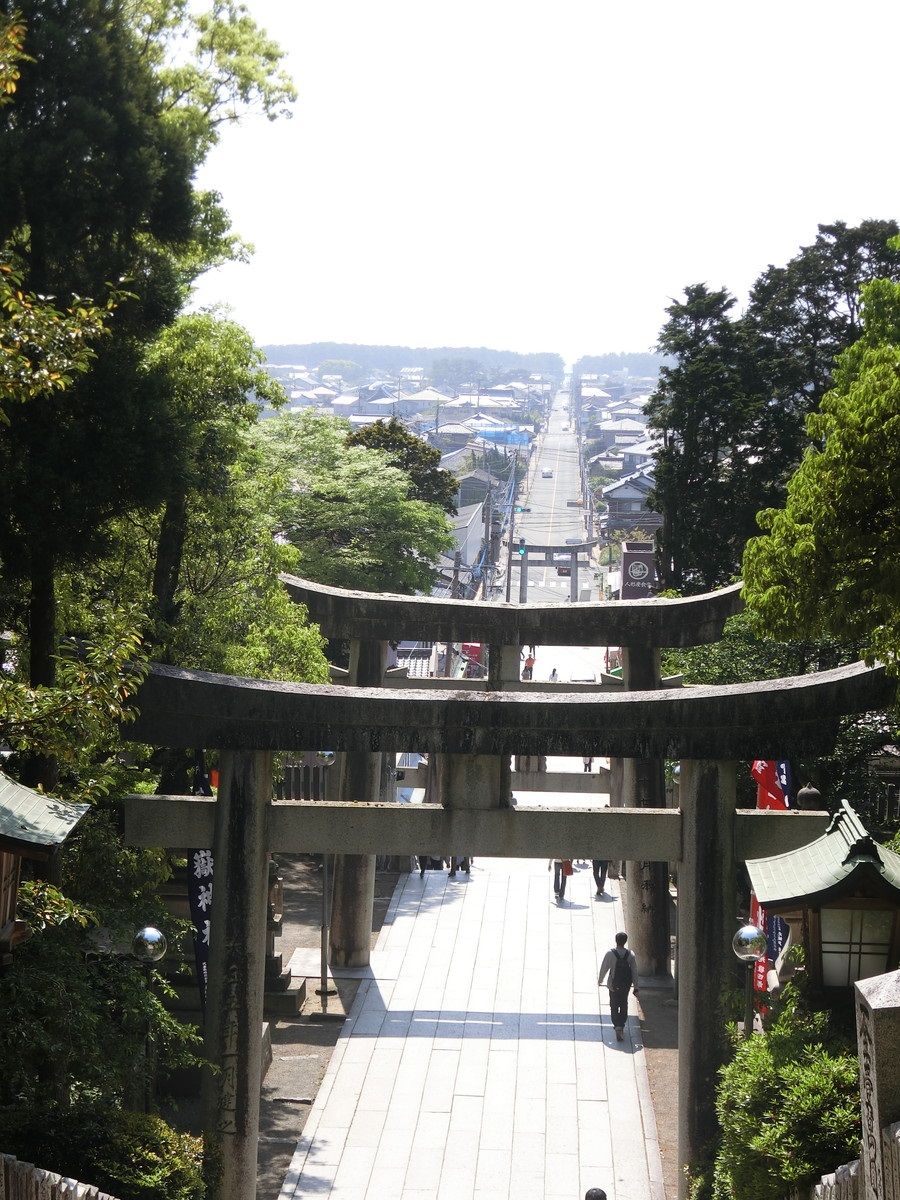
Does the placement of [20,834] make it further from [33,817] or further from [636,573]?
[636,573]

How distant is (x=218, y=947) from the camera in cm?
1245

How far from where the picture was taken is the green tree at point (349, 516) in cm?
3094

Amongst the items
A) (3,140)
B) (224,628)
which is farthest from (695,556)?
(3,140)

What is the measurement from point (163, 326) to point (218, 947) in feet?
20.2

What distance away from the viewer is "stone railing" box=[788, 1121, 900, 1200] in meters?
7.06

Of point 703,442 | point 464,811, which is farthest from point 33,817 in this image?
point 703,442

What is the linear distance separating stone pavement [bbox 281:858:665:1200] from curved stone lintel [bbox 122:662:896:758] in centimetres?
474

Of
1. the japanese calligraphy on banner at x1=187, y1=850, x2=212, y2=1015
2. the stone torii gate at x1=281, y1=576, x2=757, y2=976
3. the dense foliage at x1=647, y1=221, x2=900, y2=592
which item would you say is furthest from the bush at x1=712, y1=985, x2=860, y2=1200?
the dense foliage at x1=647, y1=221, x2=900, y2=592

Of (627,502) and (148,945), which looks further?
(627,502)

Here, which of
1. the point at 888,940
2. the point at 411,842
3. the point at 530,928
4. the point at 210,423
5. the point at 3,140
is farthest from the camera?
the point at 530,928

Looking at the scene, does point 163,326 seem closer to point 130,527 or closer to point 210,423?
point 210,423

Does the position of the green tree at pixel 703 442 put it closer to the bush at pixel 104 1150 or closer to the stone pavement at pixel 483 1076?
the stone pavement at pixel 483 1076

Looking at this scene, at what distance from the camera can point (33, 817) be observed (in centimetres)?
983

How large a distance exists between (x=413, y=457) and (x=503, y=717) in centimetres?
3083
